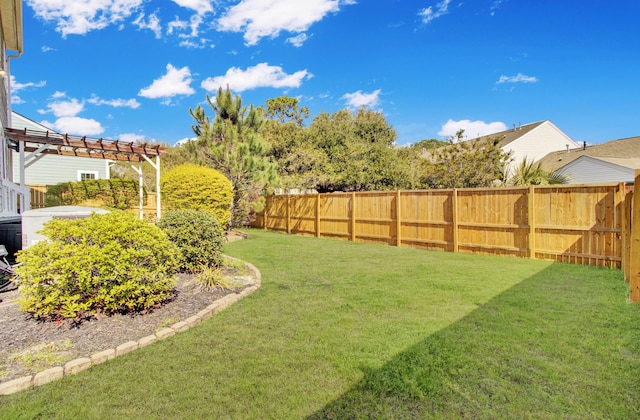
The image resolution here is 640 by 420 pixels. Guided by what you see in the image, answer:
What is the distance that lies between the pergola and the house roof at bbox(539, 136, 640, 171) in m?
18.7

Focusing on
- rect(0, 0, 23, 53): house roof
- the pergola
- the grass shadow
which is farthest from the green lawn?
the pergola

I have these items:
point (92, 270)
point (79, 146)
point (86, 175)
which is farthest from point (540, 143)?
point (86, 175)

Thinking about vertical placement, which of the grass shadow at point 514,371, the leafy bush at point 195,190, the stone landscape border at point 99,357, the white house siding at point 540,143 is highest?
the white house siding at point 540,143

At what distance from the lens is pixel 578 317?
4207mm

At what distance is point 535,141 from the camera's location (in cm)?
2442

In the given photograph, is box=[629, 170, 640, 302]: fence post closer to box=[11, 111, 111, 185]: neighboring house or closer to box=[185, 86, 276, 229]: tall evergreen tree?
box=[185, 86, 276, 229]: tall evergreen tree

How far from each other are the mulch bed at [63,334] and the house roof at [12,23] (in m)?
7.40

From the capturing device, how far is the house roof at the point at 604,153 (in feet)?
62.1

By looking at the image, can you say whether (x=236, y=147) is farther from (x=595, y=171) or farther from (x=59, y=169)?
(x=595, y=171)

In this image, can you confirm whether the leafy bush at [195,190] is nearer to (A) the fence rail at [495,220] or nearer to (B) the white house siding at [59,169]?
(A) the fence rail at [495,220]

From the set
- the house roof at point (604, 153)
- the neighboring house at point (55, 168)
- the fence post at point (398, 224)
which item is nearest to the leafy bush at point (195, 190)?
the fence post at point (398, 224)

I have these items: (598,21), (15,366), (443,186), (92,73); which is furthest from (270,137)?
(15,366)

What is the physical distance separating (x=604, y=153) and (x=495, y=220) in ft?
54.5

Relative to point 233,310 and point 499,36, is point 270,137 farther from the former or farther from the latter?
point 233,310
